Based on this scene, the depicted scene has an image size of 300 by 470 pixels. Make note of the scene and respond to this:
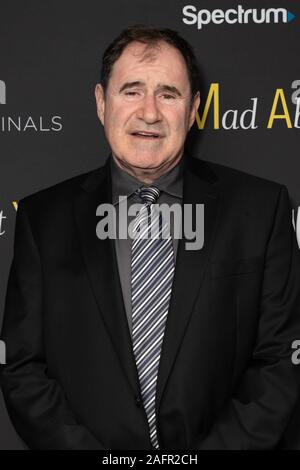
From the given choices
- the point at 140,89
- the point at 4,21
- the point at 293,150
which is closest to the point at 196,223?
the point at 140,89

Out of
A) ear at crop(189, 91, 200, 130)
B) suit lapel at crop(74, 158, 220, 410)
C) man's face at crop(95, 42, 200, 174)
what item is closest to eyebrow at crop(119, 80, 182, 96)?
man's face at crop(95, 42, 200, 174)

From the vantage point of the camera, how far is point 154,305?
1.94 meters

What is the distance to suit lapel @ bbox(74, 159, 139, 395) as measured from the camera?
1.91 m

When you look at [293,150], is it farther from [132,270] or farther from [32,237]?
[32,237]

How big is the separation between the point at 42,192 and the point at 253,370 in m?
0.79

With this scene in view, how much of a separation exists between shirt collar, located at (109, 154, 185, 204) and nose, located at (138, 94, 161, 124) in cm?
17

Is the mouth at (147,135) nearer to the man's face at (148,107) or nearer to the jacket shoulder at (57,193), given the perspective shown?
the man's face at (148,107)

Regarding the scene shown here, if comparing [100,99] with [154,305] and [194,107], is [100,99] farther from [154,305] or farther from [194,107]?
[154,305]

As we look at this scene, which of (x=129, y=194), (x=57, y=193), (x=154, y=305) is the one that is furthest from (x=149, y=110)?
(x=154, y=305)

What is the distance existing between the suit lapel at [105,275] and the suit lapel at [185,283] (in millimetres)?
86

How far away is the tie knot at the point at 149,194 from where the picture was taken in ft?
6.57

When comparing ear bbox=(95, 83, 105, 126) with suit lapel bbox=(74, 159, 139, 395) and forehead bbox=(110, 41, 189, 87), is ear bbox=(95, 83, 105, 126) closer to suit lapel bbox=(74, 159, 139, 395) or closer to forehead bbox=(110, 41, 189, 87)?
forehead bbox=(110, 41, 189, 87)

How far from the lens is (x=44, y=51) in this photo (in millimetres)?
2340

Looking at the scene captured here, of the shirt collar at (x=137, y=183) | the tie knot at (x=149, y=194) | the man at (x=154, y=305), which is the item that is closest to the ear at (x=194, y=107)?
the man at (x=154, y=305)
